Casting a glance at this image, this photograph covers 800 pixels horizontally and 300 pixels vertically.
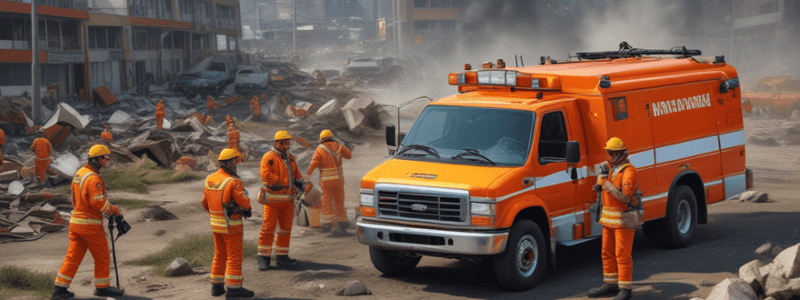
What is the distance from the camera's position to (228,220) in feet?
28.2

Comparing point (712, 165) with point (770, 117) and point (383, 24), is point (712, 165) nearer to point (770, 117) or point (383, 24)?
point (770, 117)

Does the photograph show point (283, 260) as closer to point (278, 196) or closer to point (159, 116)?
point (278, 196)

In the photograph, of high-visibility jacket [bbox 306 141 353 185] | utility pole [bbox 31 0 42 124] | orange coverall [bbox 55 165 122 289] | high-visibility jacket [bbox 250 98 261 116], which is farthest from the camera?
high-visibility jacket [bbox 250 98 261 116]

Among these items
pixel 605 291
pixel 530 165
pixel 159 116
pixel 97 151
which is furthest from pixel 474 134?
pixel 159 116

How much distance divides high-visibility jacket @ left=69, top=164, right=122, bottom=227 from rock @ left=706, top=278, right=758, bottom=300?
6175 millimetres

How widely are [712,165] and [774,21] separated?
54856 mm

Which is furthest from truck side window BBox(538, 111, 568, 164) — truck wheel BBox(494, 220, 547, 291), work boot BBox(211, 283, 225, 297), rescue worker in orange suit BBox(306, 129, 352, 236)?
rescue worker in orange suit BBox(306, 129, 352, 236)

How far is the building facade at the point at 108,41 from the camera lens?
3688 cm

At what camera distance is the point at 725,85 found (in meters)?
11.9

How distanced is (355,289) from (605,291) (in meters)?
2.66

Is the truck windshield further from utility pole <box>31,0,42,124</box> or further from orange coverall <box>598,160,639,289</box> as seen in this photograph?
utility pole <box>31,0,42,124</box>

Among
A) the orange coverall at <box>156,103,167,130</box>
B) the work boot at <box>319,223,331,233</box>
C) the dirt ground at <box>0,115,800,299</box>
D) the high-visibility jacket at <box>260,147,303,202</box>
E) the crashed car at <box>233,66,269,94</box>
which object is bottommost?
the dirt ground at <box>0,115,800,299</box>

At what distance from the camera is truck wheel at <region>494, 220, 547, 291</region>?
336 inches

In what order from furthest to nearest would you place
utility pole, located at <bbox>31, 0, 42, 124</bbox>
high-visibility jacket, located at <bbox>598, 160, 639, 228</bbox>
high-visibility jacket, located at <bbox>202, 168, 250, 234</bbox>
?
utility pole, located at <bbox>31, 0, 42, 124</bbox>, high-visibility jacket, located at <bbox>202, 168, 250, 234</bbox>, high-visibility jacket, located at <bbox>598, 160, 639, 228</bbox>
